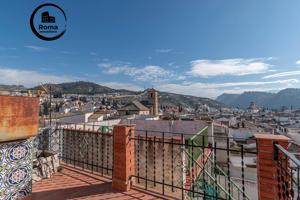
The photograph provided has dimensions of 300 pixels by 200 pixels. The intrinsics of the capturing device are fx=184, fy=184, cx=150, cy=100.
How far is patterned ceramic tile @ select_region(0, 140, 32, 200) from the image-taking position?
2.29m

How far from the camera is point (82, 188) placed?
12.2 feet

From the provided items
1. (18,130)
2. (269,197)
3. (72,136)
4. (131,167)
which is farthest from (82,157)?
(269,197)

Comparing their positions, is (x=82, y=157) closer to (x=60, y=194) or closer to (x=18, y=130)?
(x=60, y=194)

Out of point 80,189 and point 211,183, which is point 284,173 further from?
point 211,183

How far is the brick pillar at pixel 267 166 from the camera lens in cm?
230

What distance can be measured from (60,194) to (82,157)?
161 inches

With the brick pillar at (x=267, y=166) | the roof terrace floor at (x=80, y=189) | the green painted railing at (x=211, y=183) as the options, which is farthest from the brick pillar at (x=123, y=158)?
the brick pillar at (x=267, y=166)

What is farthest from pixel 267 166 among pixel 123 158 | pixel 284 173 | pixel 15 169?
pixel 15 169

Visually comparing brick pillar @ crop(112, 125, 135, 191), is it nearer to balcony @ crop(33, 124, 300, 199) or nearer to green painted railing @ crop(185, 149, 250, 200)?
balcony @ crop(33, 124, 300, 199)

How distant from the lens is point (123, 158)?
3.63 metres

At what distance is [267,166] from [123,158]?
2.42 m

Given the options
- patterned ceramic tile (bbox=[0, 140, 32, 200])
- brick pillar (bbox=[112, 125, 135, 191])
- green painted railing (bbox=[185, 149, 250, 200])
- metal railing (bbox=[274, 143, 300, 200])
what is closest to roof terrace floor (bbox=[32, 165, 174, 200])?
brick pillar (bbox=[112, 125, 135, 191])

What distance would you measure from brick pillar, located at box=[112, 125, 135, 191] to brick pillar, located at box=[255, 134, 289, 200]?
7.38 ft

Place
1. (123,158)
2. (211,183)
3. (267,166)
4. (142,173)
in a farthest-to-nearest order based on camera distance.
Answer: (211,183) → (142,173) → (123,158) → (267,166)
